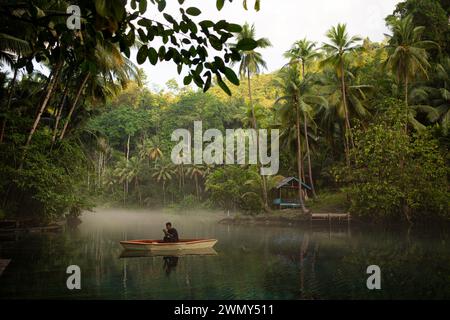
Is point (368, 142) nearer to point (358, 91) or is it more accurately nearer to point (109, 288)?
point (358, 91)

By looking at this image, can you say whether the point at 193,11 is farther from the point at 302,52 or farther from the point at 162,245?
the point at 302,52

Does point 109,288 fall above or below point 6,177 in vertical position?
below

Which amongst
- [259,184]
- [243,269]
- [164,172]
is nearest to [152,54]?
[243,269]

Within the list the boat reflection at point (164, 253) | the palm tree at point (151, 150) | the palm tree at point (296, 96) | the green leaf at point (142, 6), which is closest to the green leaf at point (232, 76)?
the green leaf at point (142, 6)

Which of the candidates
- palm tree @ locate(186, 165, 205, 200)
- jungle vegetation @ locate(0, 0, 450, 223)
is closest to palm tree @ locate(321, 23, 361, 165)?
jungle vegetation @ locate(0, 0, 450, 223)

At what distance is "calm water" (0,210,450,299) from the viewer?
34.8 ft

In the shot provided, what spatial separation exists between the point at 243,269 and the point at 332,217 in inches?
686

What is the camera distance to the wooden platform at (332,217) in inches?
1175

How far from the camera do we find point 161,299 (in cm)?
998

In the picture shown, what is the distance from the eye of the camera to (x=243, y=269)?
13.8 meters

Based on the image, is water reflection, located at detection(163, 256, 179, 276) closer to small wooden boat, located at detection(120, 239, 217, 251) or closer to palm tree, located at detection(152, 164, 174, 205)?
small wooden boat, located at detection(120, 239, 217, 251)
